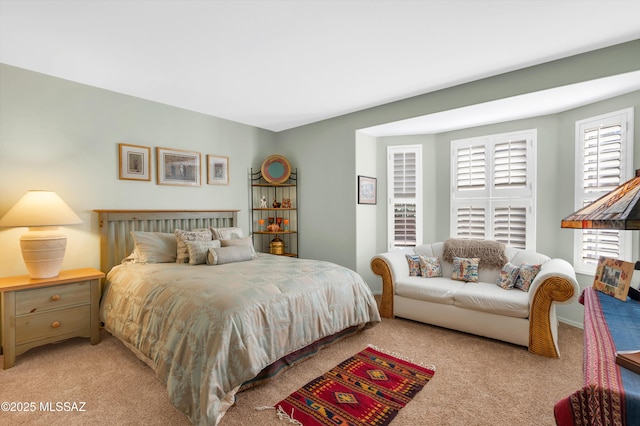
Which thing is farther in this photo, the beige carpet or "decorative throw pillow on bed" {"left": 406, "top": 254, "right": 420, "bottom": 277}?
"decorative throw pillow on bed" {"left": 406, "top": 254, "right": 420, "bottom": 277}

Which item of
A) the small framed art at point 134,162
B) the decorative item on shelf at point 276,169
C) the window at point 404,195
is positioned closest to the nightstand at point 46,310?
the small framed art at point 134,162

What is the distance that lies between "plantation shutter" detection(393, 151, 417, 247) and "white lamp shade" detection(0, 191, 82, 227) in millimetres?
3877

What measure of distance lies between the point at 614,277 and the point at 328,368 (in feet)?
6.64

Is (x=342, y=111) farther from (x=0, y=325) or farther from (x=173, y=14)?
(x=0, y=325)

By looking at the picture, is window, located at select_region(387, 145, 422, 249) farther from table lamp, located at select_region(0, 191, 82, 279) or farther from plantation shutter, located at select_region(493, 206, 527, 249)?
table lamp, located at select_region(0, 191, 82, 279)

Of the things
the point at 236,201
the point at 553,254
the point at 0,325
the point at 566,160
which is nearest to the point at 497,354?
the point at 553,254

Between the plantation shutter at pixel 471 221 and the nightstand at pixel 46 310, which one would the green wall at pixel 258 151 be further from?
the nightstand at pixel 46 310

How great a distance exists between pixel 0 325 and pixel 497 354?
425 cm

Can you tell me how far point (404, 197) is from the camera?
468 cm

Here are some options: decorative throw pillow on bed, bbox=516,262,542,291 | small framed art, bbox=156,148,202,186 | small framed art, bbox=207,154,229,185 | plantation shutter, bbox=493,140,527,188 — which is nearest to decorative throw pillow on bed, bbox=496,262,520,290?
decorative throw pillow on bed, bbox=516,262,542,291

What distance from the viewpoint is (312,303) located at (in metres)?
2.60

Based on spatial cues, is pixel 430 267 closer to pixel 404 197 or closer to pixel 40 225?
pixel 404 197

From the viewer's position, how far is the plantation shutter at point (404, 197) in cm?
464

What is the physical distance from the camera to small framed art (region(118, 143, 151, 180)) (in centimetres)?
357
